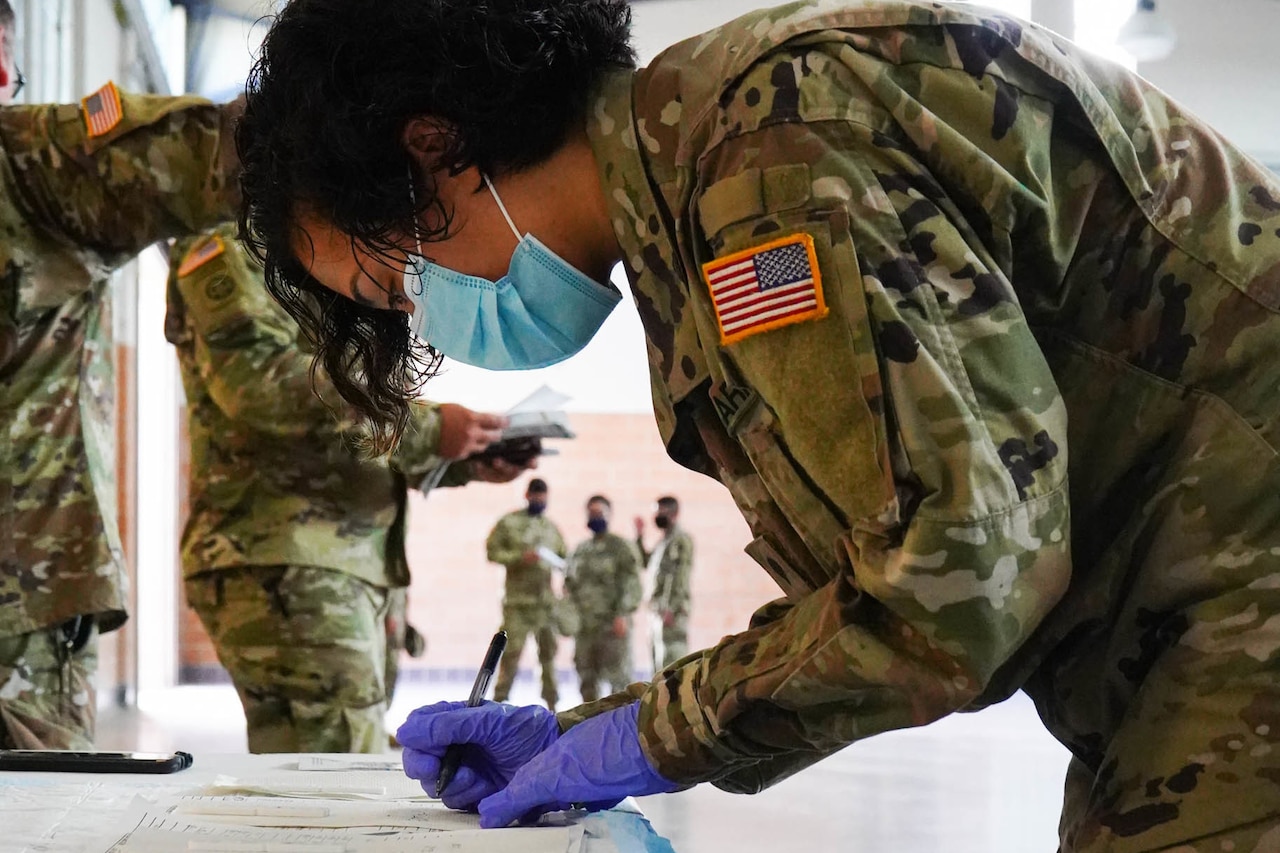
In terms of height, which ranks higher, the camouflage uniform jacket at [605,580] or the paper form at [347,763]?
the paper form at [347,763]

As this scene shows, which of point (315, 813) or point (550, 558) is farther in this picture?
point (550, 558)

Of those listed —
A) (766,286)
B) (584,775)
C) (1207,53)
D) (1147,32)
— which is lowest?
(584,775)

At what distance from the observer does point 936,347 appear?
736 mm

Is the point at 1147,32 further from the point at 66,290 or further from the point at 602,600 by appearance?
the point at 66,290

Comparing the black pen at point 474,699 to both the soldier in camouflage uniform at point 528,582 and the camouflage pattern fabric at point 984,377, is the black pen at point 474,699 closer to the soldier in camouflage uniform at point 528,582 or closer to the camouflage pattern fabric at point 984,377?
the camouflage pattern fabric at point 984,377

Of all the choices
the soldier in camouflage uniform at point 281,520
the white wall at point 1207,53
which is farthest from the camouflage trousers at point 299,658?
the white wall at point 1207,53

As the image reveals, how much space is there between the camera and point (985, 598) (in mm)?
739

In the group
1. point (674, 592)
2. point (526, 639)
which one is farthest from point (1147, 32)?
point (526, 639)

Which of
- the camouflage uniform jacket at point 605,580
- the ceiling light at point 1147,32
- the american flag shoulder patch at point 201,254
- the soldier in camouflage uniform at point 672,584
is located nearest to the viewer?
the american flag shoulder patch at point 201,254

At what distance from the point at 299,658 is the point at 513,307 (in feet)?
4.28

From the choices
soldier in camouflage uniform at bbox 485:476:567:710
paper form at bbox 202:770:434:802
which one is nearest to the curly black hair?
paper form at bbox 202:770:434:802

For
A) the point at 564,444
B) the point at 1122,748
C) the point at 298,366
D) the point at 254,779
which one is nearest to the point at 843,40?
the point at 1122,748

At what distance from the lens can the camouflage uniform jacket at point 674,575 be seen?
716 cm

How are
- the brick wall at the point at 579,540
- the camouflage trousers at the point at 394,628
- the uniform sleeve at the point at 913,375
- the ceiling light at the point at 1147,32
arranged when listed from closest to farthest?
the uniform sleeve at the point at 913,375 < the camouflage trousers at the point at 394,628 < the ceiling light at the point at 1147,32 < the brick wall at the point at 579,540
